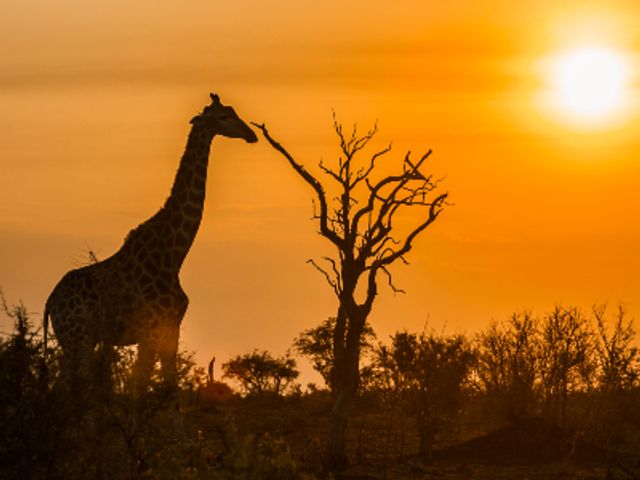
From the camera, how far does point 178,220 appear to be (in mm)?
27031

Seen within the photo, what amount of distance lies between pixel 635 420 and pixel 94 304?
13435 mm

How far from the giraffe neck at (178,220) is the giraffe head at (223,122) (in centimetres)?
19

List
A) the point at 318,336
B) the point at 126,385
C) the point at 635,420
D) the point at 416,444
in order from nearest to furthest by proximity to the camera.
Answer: the point at 126,385, the point at 416,444, the point at 635,420, the point at 318,336

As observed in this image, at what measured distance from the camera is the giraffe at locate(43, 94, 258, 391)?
79.6 feet

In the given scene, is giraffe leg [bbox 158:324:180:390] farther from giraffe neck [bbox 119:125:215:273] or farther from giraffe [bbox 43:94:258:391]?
giraffe neck [bbox 119:125:215:273]

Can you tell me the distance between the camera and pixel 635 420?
32594 mm

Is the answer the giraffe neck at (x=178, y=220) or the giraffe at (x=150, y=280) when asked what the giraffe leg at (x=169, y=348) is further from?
the giraffe neck at (x=178, y=220)

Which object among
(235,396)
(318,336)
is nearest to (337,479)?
(235,396)

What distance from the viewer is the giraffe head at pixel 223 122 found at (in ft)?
89.0

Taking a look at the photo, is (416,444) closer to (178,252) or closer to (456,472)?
(456,472)

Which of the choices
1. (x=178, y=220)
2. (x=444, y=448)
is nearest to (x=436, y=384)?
(x=444, y=448)

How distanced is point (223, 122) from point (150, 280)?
335 centimetres

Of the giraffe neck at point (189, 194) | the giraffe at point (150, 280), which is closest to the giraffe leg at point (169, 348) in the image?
the giraffe at point (150, 280)

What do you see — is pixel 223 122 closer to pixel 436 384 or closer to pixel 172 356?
pixel 172 356
